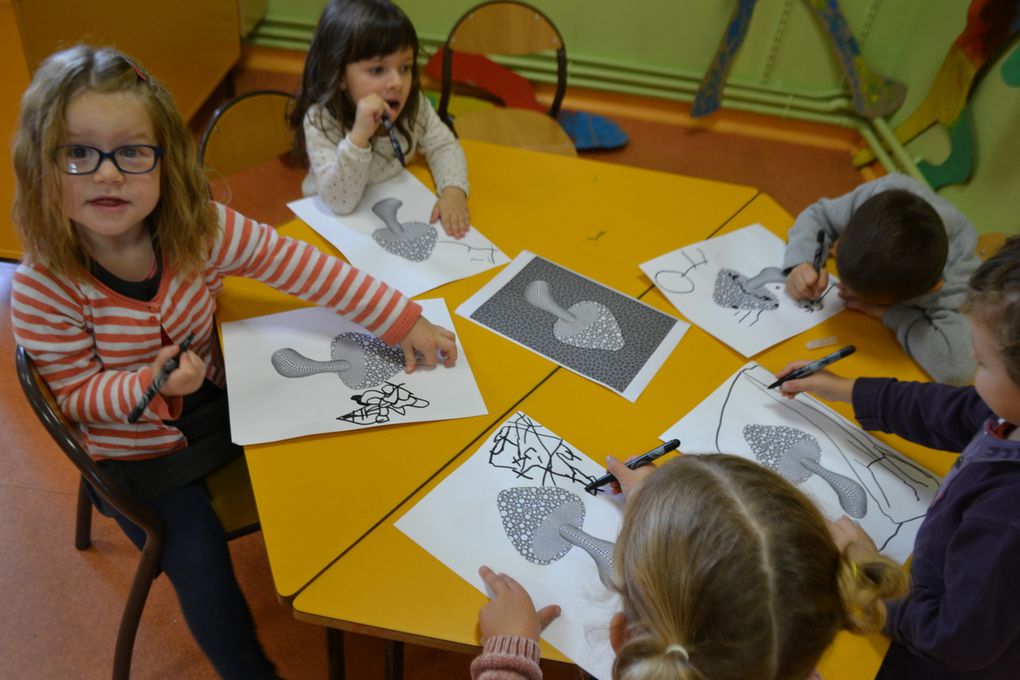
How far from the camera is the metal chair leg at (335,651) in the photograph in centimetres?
112

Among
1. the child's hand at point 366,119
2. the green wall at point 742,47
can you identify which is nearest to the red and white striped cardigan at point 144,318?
the child's hand at point 366,119

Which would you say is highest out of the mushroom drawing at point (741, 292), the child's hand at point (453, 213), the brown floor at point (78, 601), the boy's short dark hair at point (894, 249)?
the boy's short dark hair at point (894, 249)

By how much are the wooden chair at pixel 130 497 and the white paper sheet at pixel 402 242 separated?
1.43 feet

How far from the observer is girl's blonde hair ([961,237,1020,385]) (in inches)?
36.6

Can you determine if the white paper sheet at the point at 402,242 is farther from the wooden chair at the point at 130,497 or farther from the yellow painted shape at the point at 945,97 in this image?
the yellow painted shape at the point at 945,97

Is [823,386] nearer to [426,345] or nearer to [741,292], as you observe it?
[741,292]

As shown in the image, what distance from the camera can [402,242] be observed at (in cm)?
147

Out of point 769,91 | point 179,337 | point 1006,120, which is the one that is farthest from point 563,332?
point 769,91

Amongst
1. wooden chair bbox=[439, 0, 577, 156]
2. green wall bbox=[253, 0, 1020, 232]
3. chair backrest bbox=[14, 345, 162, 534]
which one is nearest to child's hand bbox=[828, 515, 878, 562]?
chair backrest bbox=[14, 345, 162, 534]

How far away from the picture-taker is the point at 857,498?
1123mm

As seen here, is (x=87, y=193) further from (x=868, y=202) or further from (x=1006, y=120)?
(x=1006, y=120)

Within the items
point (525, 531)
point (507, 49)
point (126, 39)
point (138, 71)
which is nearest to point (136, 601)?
point (525, 531)

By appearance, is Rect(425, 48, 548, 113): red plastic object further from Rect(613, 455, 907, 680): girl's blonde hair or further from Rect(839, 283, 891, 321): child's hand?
Rect(613, 455, 907, 680): girl's blonde hair

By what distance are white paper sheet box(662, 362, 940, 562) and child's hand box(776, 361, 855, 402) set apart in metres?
0.02
